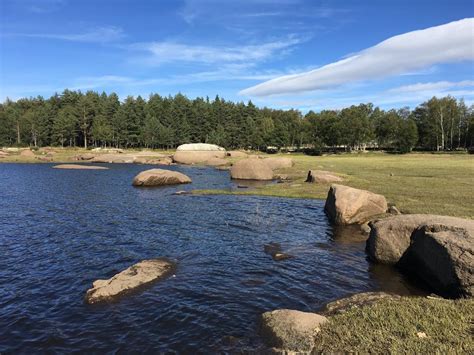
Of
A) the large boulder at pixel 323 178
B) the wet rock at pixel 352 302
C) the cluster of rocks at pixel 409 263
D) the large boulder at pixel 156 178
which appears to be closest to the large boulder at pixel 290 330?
the cluster of rocks at pixel 409 263

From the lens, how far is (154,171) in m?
47.6

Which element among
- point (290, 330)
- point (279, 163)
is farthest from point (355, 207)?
point (279, 163)

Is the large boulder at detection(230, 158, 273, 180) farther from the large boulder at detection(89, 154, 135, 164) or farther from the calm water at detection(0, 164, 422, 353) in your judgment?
the large boulder at detection(89, 154, 135, 164)

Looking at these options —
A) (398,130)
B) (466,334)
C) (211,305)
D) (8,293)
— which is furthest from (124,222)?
(398,130)

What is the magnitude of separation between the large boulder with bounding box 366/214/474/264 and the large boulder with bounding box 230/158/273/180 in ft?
116

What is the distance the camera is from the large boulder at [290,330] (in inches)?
374

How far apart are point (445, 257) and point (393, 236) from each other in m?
3.90

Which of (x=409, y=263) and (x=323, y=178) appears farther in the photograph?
(x=323, y=178)

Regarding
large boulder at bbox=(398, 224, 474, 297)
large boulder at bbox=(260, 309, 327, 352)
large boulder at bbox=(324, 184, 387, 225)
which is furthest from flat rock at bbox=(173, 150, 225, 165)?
large boulder at bbox=(260, 309, 327, 352)

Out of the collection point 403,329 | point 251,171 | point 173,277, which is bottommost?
point 173,277

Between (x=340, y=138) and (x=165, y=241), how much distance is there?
10847 centimetres

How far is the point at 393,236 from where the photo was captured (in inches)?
661

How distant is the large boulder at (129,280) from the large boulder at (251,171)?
1444 inches

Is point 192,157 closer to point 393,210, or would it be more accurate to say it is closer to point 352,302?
point 393,210
